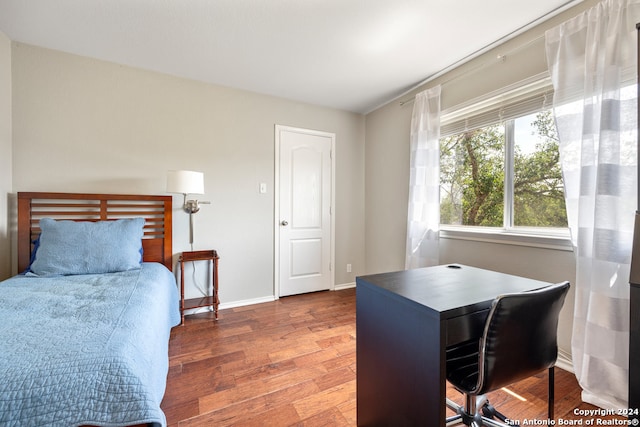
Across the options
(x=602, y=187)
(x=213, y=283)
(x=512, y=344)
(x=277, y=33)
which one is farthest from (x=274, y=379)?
(x=277, y=33)

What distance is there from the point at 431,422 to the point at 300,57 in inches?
103

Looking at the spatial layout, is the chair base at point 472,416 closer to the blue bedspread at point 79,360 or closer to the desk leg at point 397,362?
the desk leg at point 397,362

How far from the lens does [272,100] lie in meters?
3.19

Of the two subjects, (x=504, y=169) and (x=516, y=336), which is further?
(x=504, y=169)

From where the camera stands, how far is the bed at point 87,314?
2.61 feet

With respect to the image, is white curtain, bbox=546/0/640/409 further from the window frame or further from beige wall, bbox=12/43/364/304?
beige wall, bbox=12/43/364/304

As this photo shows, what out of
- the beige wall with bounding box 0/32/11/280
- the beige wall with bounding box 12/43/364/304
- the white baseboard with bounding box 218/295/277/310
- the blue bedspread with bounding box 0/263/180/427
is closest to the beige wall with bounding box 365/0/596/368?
the beige wall with bounding box 12/43/364/304

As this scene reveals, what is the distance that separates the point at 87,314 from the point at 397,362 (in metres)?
1.40

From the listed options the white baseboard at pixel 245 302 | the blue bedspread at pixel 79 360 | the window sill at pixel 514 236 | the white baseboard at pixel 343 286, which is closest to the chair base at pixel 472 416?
the window sill at pixel 514 236

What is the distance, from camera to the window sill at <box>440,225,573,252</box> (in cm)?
179

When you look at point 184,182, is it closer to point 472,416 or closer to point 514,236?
point 472,416

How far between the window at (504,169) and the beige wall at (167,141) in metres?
1.46

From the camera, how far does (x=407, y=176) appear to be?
3.04 metres

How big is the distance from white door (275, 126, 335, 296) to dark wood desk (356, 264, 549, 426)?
2.10 m
